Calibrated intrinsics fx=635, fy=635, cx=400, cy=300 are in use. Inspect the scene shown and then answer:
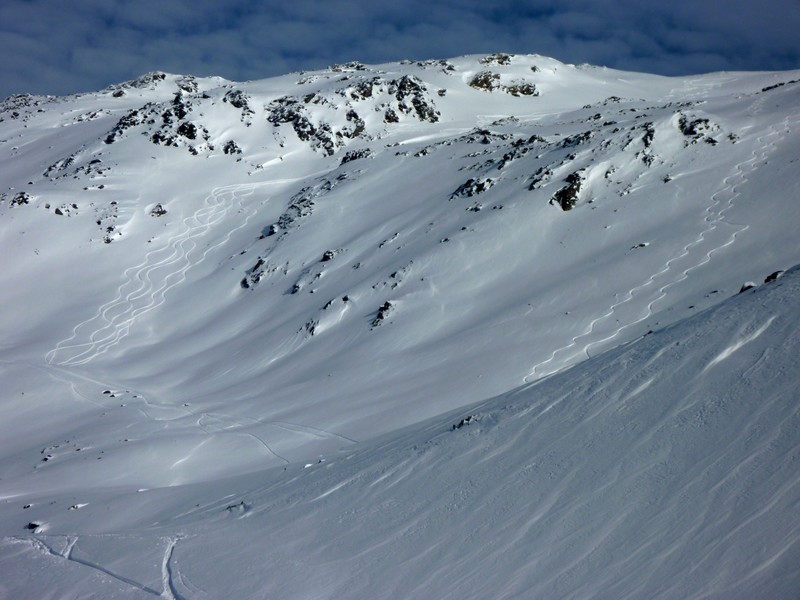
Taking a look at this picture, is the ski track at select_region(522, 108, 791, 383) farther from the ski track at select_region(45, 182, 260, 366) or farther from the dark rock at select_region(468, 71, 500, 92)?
the dark rock at select_region(468, 71, 500, 92)

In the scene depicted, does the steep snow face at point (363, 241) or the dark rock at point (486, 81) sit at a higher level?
the dark rock at point (486, 81)

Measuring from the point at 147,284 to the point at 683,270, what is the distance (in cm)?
3383

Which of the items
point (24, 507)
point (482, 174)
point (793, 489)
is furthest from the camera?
point (482, 174)

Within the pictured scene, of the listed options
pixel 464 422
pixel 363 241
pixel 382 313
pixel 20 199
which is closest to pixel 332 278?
pixel 363 241

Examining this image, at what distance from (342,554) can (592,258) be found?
19.5 m

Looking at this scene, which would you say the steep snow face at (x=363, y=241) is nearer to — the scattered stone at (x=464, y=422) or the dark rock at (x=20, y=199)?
the dark rock at (x=20, y=199)

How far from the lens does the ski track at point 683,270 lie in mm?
19047

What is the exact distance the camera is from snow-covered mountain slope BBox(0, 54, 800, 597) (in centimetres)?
1572

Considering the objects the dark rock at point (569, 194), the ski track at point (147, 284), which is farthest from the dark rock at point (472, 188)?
the ski track at point (147, 284)

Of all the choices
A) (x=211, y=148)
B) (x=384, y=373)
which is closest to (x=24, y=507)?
(x=384, y=373)

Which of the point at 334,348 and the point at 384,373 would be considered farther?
the point at 334,348

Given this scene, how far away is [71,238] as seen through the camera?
4722 centimetres

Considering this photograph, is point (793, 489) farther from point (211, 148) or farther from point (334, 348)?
point (211, 148)

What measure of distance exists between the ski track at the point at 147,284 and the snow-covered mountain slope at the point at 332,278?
0.22 meters
